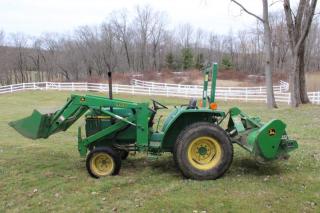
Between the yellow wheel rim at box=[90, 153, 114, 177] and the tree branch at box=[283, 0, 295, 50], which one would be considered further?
the tree branch at box=[283, 0, 295, 50]

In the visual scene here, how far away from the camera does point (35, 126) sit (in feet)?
21.2

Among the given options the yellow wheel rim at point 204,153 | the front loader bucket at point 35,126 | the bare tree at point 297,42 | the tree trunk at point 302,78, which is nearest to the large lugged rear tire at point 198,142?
the yellow wheel rim at point 204,153

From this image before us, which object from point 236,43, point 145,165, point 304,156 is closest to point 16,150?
point 145,165

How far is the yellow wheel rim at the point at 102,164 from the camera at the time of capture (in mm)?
6188

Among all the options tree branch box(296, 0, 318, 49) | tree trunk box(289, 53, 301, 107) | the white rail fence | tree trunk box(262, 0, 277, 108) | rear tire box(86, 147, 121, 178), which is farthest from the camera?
the white rail fence

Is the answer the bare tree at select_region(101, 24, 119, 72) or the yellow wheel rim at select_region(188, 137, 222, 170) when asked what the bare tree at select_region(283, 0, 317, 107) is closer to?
the yellow wheel rim at select_region(188, 137, 222, 170)

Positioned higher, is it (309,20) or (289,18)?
(289,18)

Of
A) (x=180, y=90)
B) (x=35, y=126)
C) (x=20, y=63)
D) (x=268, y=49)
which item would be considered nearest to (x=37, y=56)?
(x=20, y=63)

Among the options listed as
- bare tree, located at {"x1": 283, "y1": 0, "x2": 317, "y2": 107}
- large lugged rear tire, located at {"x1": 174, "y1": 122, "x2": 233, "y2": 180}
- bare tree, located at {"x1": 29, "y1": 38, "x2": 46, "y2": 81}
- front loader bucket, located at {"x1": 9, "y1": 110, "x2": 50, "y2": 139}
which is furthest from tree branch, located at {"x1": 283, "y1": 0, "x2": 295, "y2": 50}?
bare tree, located at {"x1": 29, "y1": 38, "x2": 46, "y2": 81}

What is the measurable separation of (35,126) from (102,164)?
1.31 metres

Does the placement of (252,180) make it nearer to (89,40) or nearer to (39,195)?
(39,195)

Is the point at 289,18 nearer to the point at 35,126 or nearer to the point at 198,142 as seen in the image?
the point at 198,142

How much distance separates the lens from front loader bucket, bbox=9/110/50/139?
253 inches

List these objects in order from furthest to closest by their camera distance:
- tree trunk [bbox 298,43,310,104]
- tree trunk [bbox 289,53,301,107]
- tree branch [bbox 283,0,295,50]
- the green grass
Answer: tree trunk [bbox 298,43,310,104] < tree trunk [bbox 289,53,301,107] < tree branch [bbox 283,0,295,50] < the green grass
